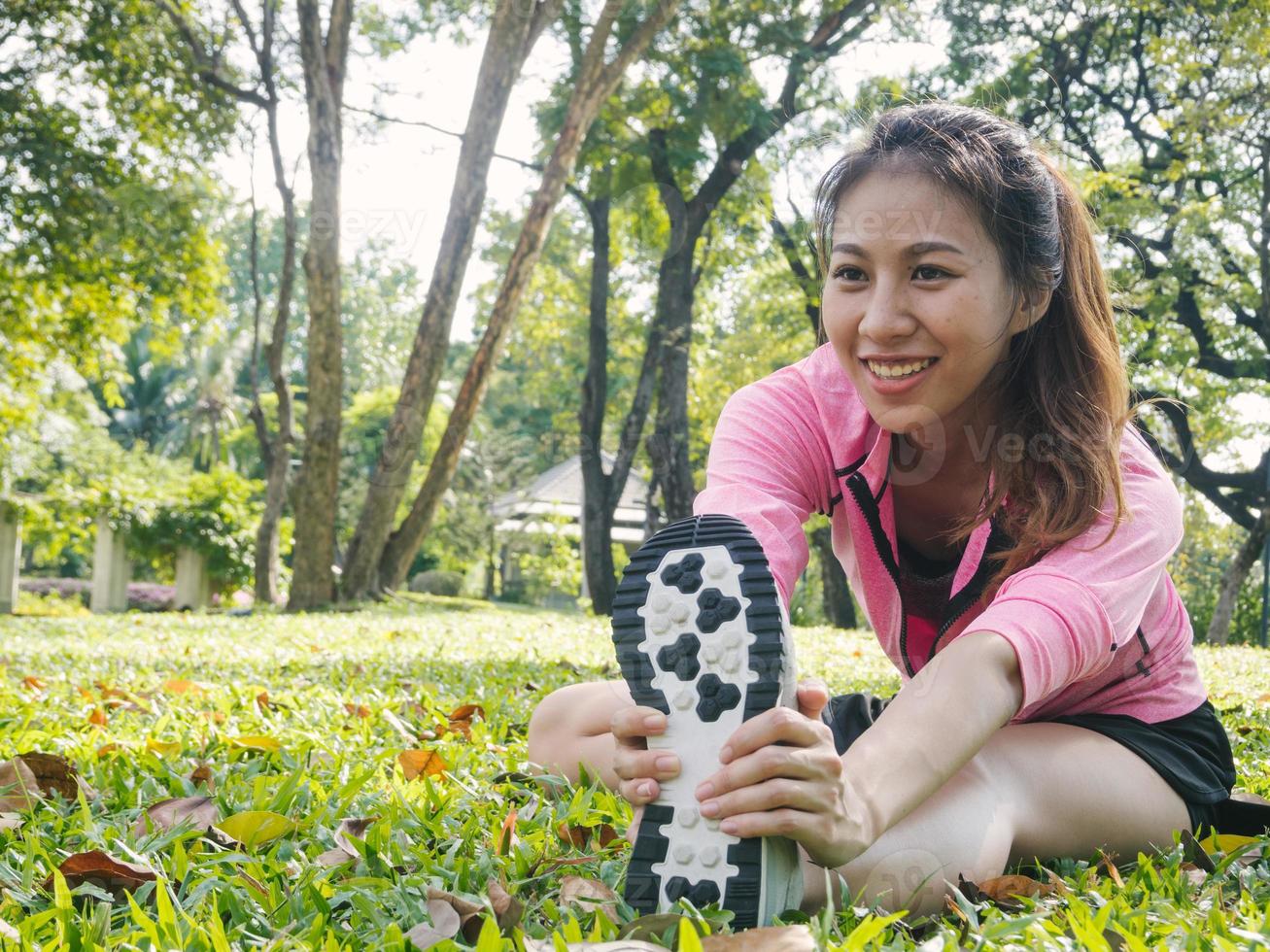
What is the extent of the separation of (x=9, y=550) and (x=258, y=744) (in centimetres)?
1597

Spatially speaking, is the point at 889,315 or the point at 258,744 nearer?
the point at 889,315

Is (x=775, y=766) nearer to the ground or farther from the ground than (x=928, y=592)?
nearer to the ground

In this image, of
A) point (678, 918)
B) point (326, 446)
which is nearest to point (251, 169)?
point (326, 446)

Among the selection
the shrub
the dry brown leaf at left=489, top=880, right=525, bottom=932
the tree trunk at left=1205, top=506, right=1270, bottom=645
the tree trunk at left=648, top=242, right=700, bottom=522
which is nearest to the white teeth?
the dry brown leaf at left=489, top=880, right=525, bottom=932

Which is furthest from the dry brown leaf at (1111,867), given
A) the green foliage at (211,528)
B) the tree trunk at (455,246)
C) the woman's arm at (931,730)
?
the green foliage at (211,528)

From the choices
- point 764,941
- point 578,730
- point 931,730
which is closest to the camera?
point 764,941

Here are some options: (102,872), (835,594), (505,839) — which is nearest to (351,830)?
(505,839)

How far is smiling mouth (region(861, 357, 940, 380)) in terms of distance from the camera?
5.59ft

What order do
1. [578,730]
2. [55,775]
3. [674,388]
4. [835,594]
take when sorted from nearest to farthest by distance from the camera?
[55,775], [578,730], [674,388], [835,594]

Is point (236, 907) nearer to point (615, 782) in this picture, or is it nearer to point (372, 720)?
point (615, 782)

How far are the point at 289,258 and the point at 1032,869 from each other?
11300 mm

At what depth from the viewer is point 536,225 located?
9.09 metres

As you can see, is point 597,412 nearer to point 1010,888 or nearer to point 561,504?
point 1010,888

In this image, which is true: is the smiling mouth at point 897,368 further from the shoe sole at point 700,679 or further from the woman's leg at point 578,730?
the woman's leg at point 578,730
